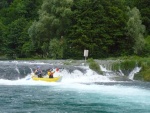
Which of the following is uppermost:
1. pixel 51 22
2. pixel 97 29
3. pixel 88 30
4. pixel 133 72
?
pixel 51 22

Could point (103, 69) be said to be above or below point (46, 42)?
below

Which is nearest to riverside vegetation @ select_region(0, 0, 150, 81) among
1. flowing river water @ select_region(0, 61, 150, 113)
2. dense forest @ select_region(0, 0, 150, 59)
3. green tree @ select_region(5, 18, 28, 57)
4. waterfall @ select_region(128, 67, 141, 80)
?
dense forest @ select_region(0, 0, 150, 59)

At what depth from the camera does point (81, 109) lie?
20.2 m

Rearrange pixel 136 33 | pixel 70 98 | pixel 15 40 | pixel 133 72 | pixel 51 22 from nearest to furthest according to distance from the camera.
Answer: pixel 70 98, pixel 133 72, pixel 51 22, pixel 136 33, pixel 15 40

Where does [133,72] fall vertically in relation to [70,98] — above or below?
above

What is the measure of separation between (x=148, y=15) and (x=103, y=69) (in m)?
24.5

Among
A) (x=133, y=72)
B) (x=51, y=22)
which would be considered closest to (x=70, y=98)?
(x=133, y=72)

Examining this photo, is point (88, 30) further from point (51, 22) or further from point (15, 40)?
point (15, 40)

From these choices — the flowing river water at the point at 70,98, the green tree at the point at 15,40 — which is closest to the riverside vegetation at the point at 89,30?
the green tree at the point at 15,40

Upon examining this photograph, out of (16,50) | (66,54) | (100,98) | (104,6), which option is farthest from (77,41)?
(100,98)

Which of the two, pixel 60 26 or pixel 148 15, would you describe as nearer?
pixel 60 26

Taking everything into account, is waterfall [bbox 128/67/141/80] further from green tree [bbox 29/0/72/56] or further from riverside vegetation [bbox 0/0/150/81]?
green tree [bbox 29/0/72/56]

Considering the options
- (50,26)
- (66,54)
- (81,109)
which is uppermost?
(50,26)

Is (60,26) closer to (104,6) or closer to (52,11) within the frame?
(52,11)
